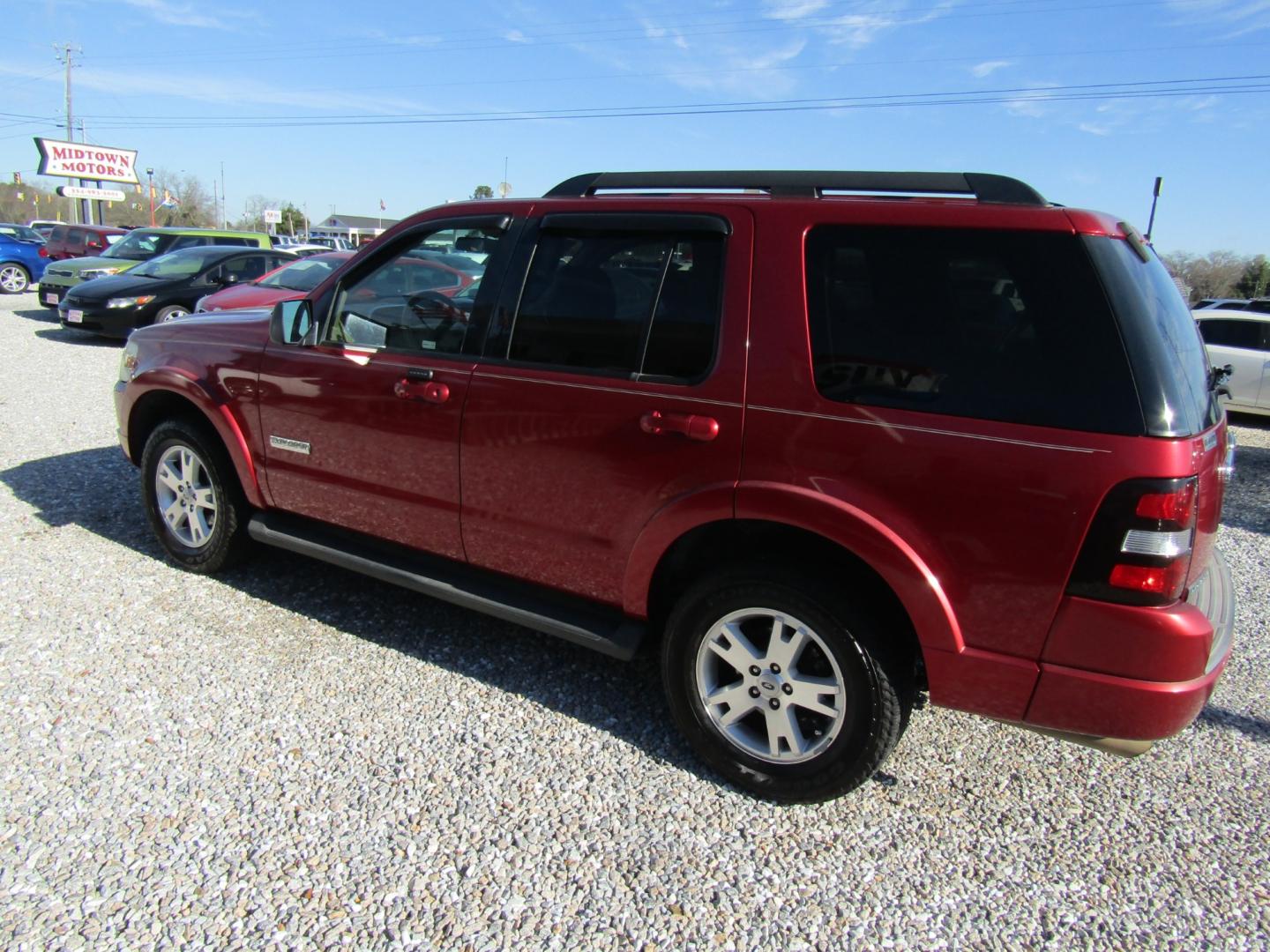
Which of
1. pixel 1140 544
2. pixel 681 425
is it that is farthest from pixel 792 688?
pixel 1140 544

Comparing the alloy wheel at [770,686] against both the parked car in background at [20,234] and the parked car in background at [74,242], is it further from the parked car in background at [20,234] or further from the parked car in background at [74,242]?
the parked car in background at [20,234]

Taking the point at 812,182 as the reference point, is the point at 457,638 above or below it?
below

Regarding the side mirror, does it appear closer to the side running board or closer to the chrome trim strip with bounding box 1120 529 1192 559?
the side running board

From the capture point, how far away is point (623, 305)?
9.77ft

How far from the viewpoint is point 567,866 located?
2484mm

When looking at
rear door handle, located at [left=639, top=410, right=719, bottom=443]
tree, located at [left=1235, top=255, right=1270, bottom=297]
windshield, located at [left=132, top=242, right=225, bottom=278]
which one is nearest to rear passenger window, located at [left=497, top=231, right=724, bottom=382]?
rear door handle, located at [left=639, top=410, right=719, bottom=443]

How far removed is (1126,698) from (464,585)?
232cm

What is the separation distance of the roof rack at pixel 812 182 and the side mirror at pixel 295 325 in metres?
1.26

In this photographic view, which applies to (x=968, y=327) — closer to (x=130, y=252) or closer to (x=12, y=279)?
(x=130, y=252)

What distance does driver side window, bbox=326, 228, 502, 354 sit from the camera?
11.1 ft

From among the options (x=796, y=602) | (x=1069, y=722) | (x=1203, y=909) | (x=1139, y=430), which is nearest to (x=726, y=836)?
(x=796, y=602)

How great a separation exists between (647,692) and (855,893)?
1252 millimetres

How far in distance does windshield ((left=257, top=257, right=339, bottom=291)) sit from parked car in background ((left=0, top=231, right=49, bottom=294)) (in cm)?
1374

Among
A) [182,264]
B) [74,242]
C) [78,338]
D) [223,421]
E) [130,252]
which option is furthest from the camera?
[74,242]
